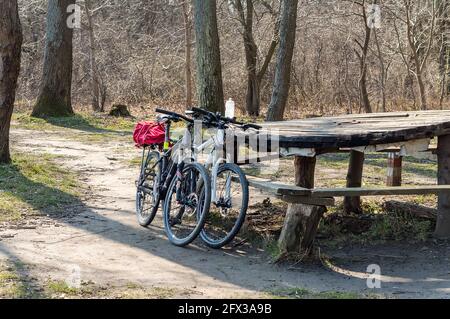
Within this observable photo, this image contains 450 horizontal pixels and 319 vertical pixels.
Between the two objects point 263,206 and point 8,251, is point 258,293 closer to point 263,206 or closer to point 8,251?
point 8,251

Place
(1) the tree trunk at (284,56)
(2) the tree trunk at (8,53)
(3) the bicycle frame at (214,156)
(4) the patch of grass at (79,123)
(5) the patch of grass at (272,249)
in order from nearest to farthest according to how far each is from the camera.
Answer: (5) the patch of grass at (272,249)
(3) the bicycle frame at (214,156)
(2) the tree trunk at (8,53)
(1) the tree trunk at (284,56)
(4) the patch of grass at (79,123)

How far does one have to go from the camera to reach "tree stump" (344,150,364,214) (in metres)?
8.19

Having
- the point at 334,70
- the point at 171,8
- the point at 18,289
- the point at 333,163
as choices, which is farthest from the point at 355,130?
the point at 171,8

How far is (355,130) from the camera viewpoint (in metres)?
6.50

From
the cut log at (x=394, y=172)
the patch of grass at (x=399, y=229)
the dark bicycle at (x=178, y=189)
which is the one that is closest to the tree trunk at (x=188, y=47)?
the cut log at (x=394, y=172)

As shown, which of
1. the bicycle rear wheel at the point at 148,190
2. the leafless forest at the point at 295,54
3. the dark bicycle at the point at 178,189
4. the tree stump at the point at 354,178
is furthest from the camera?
the leafless forest at the point at 295,54

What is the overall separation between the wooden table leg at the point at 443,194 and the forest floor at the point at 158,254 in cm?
19

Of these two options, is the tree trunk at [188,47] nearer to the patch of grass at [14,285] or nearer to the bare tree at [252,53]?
the bare tree at [252,53]

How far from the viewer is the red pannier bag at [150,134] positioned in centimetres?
765

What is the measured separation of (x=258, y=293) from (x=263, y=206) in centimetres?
314

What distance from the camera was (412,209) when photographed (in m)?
7.95

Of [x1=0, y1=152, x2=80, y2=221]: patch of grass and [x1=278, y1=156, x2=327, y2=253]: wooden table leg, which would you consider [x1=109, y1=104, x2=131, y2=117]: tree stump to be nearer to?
[x1=0, y1=152, x2=80, y2=221]: patch of grass

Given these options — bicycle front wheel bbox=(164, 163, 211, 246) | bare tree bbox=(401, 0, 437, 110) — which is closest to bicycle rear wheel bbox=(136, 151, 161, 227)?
bicycle front wheel bbox=(164, 163, 211, 246)

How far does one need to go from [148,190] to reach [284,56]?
810 centimetres
